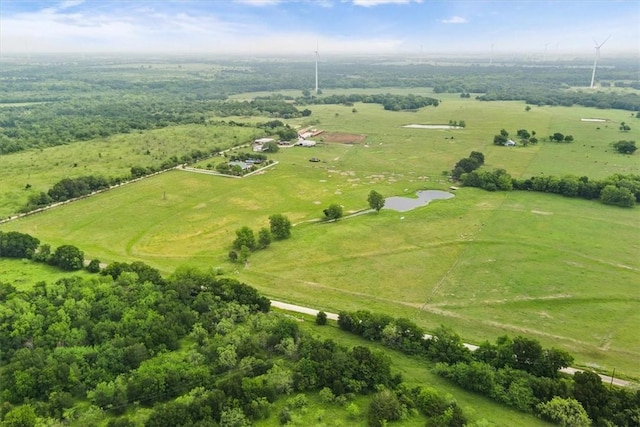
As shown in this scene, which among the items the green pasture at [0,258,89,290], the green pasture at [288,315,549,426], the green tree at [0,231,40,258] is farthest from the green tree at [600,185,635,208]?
the green tree at [0,231,40,258]

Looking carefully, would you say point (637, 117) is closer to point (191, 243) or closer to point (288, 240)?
point (288, 240)

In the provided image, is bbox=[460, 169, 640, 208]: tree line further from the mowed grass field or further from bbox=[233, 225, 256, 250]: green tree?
bbox=[233, 225, 256, 250]: green tree

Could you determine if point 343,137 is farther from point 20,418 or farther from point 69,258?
point 20,418

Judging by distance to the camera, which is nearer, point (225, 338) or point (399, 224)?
point (225, 338)

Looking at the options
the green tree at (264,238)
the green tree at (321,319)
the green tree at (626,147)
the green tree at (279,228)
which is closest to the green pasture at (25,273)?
the green tree at (264,238)

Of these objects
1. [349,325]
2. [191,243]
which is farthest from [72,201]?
[349,325]

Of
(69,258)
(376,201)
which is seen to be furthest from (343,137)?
(69,258)
